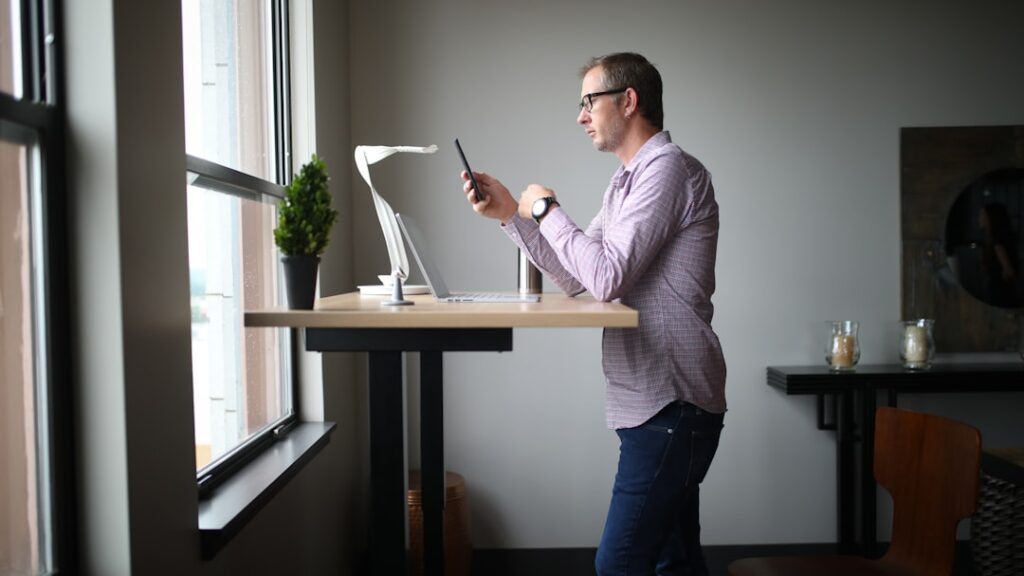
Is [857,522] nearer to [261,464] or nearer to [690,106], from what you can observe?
[690,106]

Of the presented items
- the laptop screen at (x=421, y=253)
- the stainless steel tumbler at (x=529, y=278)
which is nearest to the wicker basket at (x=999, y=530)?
the stainless steel tumbler at (x=529, y=278)

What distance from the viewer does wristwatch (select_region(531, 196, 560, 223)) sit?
1749 millimetres

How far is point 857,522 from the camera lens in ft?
11.9

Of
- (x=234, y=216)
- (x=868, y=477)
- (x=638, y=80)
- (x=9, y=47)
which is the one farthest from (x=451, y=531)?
(x=9, y=47)

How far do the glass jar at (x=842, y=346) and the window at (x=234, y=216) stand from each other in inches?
87.0

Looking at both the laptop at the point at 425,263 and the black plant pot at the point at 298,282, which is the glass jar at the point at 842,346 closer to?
the laptop at the point at 425,263

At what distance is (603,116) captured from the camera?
6.26ft

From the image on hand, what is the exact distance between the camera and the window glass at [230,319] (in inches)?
79.1

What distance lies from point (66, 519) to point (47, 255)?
45 cm

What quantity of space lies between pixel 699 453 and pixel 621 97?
0.83m

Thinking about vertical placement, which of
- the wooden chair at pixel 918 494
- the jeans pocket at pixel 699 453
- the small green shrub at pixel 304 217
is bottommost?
the wooden chair at pixel 918 494

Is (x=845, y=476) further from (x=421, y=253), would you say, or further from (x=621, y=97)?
(x=421, y=253)

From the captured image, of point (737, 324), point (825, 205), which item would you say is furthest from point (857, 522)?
point (825, 205)

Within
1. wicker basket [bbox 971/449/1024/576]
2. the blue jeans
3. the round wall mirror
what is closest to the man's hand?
the blue jeans
